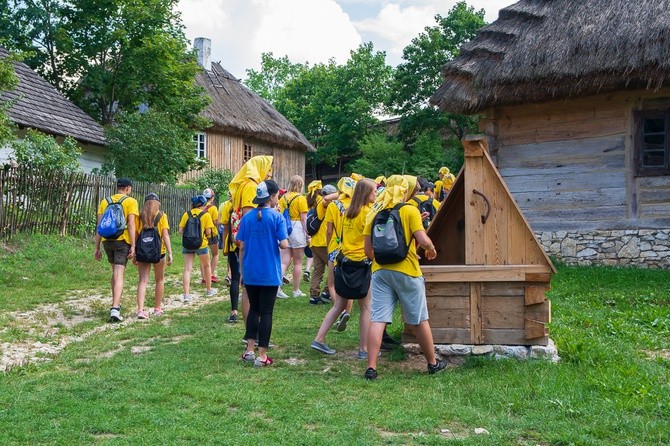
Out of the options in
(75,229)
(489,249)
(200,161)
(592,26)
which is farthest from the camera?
(200,161)

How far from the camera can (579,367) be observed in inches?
247

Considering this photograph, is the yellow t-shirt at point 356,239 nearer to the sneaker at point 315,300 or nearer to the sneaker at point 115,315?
the sneaker at point 315,300

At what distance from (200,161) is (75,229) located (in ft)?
30.5

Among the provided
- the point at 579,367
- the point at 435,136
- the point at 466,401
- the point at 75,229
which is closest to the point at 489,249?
the point at 579,367

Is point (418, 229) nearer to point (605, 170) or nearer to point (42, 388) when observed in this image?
point (42, 388)

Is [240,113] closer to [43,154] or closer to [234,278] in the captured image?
[43,154]

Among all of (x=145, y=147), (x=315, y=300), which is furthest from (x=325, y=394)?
(x=145, y=147)

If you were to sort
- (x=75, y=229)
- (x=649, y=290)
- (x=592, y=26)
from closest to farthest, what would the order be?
(x=649, y=290)
(x=592, y=26)
(x=75, y=229)

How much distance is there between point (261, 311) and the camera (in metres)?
6.82

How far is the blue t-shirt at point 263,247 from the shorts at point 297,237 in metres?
4.23

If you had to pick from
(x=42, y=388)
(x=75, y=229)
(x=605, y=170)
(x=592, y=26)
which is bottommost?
(x=42, y=388)

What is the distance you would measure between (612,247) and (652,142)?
1952 millimetres

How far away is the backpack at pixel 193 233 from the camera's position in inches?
437

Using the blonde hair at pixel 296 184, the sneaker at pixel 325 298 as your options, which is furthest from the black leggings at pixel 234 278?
the blonde hair at pixel 296 184
